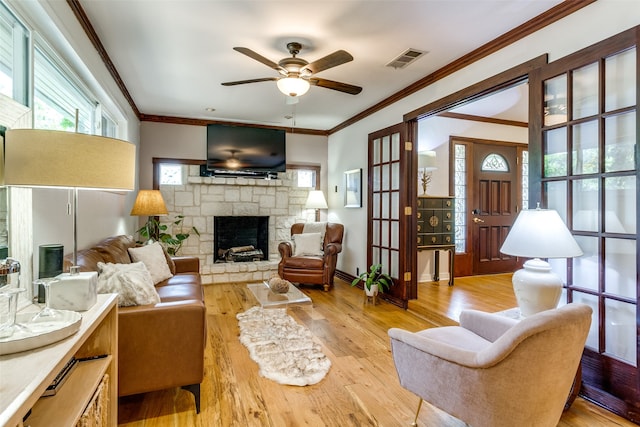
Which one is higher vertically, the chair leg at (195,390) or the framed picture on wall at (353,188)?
the framed picture on wall at (353,188)

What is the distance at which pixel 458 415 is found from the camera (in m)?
1.44

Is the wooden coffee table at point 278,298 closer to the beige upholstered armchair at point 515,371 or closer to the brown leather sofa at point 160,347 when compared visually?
the brown leather sofa at point 160,347

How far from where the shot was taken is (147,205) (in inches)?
154

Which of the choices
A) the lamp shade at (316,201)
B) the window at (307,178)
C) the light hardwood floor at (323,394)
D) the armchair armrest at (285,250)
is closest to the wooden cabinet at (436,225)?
the light hardwood floor at (323,394)

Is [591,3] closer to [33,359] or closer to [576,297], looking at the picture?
[576,297]

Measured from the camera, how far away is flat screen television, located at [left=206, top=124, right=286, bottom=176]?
534 centimetres

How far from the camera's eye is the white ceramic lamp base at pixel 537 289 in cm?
189

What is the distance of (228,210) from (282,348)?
3.23m

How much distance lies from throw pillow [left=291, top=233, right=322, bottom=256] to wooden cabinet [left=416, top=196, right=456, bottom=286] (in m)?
1.44

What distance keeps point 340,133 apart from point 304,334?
366cm

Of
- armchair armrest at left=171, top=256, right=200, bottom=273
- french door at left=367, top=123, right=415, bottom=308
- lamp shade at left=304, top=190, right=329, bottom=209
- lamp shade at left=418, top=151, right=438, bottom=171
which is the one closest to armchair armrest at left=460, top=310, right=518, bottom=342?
french door at left=367, top=123, right=415, bottom=308

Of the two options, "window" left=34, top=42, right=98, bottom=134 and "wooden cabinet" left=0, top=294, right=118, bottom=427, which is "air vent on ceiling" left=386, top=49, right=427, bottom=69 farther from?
"wooden cabinet" left=0, top=294, right=118, bottom=427

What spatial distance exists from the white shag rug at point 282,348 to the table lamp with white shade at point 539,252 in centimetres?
139

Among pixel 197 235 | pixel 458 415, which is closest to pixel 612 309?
pixel 458 415
